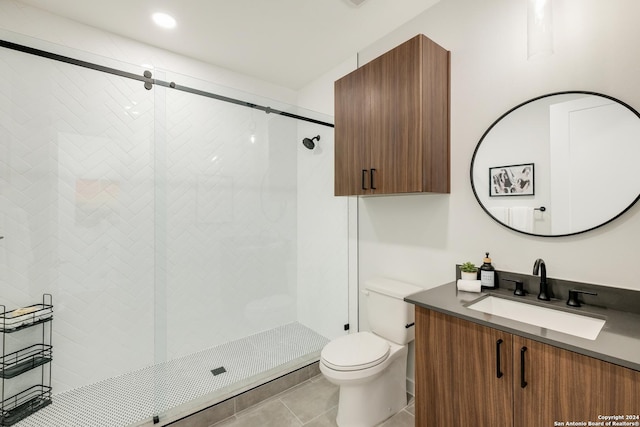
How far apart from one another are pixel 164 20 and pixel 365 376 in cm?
273

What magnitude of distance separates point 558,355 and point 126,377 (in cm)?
268

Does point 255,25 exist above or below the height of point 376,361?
above

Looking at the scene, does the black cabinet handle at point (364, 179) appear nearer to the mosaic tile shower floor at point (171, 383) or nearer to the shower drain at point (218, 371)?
the mosaic tile shower floor at point (171, 383)

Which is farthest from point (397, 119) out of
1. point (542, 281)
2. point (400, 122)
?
point (542, 281)

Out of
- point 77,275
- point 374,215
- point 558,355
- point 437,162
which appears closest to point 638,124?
point 437,162

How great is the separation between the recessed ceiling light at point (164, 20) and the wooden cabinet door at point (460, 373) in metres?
2.50

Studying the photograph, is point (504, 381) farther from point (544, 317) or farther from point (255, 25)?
point (255, 25)

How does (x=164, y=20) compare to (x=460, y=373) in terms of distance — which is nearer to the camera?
(x=460, y=373)

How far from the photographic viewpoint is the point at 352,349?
177 cm

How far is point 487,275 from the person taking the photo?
1.58 m

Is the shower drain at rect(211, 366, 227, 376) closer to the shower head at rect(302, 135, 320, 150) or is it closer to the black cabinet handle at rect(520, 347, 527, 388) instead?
the black cabinet handle at rect(520, 347, 527, 388)

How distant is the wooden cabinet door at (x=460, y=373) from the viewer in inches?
44.4

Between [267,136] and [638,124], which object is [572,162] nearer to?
[638,124]

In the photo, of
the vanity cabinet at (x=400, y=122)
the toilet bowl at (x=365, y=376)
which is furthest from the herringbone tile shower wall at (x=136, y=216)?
the toilet bowl at (x=365, y=376)
